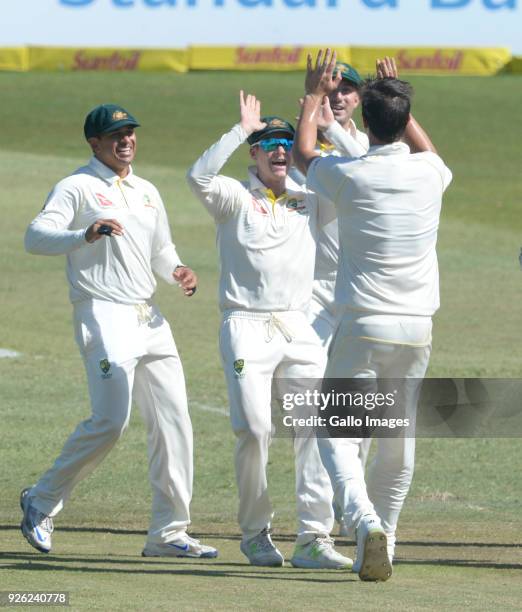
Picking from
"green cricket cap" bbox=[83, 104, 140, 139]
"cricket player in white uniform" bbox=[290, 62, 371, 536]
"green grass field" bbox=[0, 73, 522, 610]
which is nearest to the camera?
"green grass field" bbox=[0, 73, 522, 610]

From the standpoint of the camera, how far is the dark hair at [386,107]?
283 inches

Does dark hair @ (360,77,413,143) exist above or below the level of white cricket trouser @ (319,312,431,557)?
above

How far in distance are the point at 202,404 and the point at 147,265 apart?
4917mm

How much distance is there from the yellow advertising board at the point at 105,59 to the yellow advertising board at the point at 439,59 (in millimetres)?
5358

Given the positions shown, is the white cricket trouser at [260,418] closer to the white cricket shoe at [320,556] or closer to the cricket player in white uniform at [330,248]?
the white cricket shoe at [320,556]

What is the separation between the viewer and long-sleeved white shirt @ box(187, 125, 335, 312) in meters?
8.20

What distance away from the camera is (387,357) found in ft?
24.0

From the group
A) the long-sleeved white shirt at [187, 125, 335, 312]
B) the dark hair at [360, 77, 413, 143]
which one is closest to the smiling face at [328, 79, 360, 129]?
the long-sleeved white shirt at [187, 125, 335, 312]

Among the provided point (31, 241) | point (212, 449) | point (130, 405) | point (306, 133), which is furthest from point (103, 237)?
point (212, 449)

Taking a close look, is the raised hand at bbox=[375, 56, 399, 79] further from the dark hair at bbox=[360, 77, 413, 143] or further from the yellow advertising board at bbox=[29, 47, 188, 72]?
the yellow advertising board at bbox=[29, 47, 188, 72]

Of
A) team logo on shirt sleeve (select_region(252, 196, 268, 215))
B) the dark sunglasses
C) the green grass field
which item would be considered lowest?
the green grass field

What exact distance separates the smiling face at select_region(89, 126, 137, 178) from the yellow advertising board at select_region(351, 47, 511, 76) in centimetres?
3492

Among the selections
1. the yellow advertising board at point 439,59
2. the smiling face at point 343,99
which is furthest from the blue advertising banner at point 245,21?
the smiling face at point 343,99

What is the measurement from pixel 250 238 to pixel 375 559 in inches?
82.2
